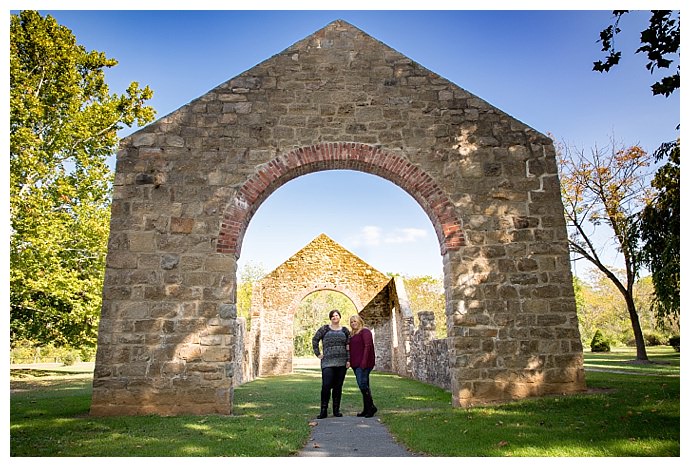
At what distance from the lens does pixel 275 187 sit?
27.4ft

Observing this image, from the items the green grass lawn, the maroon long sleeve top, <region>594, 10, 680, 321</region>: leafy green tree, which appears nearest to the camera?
the green grass lawn

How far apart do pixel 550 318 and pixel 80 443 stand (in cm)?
683

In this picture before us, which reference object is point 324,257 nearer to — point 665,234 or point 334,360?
point 665,234

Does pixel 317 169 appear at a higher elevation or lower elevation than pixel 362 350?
higher

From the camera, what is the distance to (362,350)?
25.1 ft

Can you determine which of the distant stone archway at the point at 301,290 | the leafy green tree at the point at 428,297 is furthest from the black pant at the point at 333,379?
the leafy green tree at the point at 428,297

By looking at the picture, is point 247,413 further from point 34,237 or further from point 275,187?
point 34,237

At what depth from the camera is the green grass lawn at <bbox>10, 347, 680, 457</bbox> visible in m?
4.57

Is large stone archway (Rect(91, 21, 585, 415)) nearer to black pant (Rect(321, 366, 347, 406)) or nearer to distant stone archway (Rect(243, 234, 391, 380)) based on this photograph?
black pant (Rect(321, 366, 347, 406))

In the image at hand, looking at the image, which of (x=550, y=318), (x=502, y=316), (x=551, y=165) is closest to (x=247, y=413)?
(x=502, y=316)

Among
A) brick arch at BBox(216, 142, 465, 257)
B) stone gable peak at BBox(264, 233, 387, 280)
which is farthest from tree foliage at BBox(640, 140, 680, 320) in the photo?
stone gable peak at BBox(264, 233, 387, 280)

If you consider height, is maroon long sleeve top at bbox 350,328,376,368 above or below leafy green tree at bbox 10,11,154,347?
below

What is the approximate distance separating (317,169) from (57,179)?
11381 millimetres

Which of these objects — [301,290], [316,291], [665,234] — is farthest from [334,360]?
[301,290]
